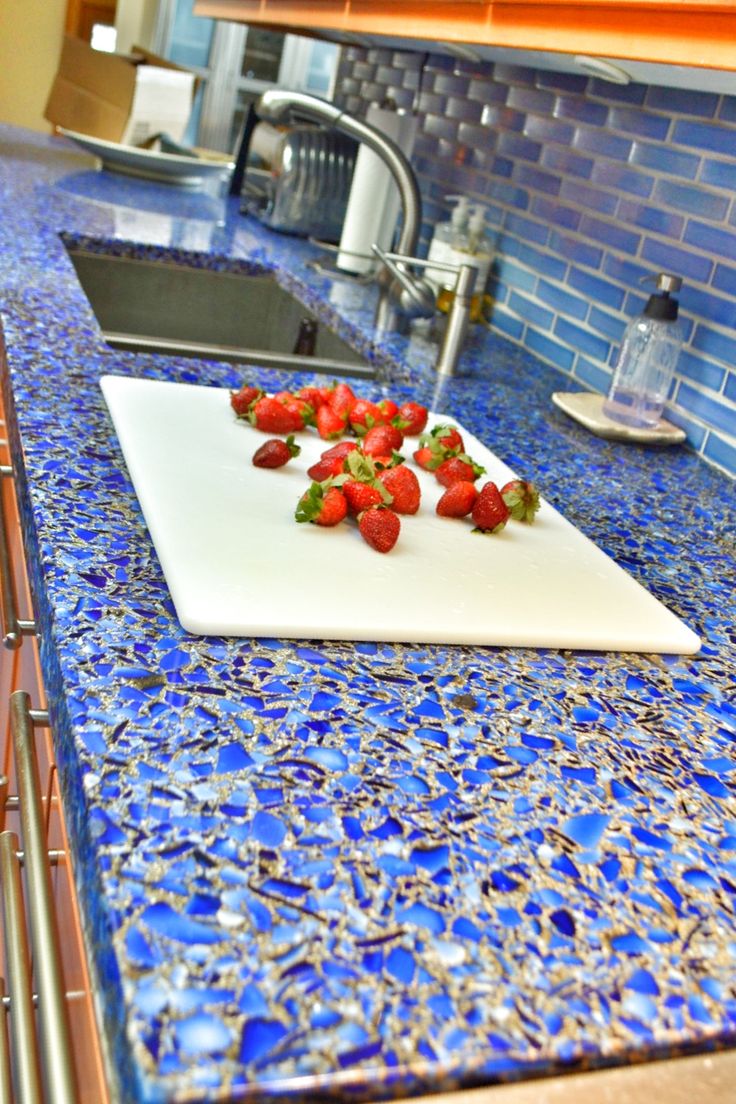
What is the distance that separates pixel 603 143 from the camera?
172cm

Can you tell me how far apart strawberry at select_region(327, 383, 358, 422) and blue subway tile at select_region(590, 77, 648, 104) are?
730mm

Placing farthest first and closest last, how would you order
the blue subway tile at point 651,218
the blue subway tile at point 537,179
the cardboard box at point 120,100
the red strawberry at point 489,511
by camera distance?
the cardboard box at point 120,100 < the blue subway tile at point 537,179 < the blue subway tile at point 651,218 < the red strawberry at point 489,511

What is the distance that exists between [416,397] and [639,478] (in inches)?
12.7

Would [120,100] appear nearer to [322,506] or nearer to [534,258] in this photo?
[534,258]

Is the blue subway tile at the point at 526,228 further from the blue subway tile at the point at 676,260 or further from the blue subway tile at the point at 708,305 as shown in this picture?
the blue subway tile at the point at 708,305

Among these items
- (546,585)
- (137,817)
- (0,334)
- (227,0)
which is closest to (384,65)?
(227,0)

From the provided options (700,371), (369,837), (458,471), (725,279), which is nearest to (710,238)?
(725,279)

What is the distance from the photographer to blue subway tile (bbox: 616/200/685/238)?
1528mm

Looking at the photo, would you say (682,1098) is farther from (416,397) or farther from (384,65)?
(384,65)

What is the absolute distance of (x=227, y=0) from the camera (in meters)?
2.53

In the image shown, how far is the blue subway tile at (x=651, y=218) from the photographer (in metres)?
1.53

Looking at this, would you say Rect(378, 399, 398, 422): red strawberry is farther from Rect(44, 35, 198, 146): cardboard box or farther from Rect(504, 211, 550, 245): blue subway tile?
Rect(44, 35, 198, 146): cardboard box

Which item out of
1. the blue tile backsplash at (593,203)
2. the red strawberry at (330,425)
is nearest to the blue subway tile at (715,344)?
the blue tile backsplash at (593,203)

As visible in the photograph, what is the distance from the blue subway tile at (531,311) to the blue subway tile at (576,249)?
10 centimetres
